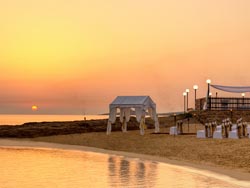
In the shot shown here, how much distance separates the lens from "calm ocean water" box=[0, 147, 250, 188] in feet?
41.3

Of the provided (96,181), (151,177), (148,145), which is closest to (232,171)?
(151,177)

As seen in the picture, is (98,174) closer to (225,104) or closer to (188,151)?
(188,151)

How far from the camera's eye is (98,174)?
1462cm

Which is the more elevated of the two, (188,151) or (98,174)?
(188,151)

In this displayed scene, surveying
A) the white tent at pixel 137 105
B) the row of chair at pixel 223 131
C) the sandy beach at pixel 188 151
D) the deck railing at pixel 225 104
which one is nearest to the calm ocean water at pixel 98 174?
the sandy beach at pixel 188 151

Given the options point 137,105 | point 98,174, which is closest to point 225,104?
point 137,105

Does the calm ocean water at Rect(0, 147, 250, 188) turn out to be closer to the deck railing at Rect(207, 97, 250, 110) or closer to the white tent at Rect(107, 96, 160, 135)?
the white tent at Rect(107, 96, 160, 135)

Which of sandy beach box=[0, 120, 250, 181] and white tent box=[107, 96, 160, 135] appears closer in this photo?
sandy beach box=[0, 120, 250, 181]

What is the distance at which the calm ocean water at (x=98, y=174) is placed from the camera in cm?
1259

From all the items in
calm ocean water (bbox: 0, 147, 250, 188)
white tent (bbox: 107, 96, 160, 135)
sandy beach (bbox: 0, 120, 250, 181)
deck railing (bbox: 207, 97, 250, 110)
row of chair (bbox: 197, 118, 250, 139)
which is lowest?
calm ocean water (bbox: 0, 147, 250, 188)

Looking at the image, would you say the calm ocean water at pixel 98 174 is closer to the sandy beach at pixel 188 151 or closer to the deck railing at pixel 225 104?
the sandy beach at pixel 188 151

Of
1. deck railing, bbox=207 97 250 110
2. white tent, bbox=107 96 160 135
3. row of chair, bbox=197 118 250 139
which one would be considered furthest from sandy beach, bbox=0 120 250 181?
deck railing, bbox=207 97 250 110

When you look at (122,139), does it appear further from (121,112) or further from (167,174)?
(167,174)

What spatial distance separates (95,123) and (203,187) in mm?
29818
